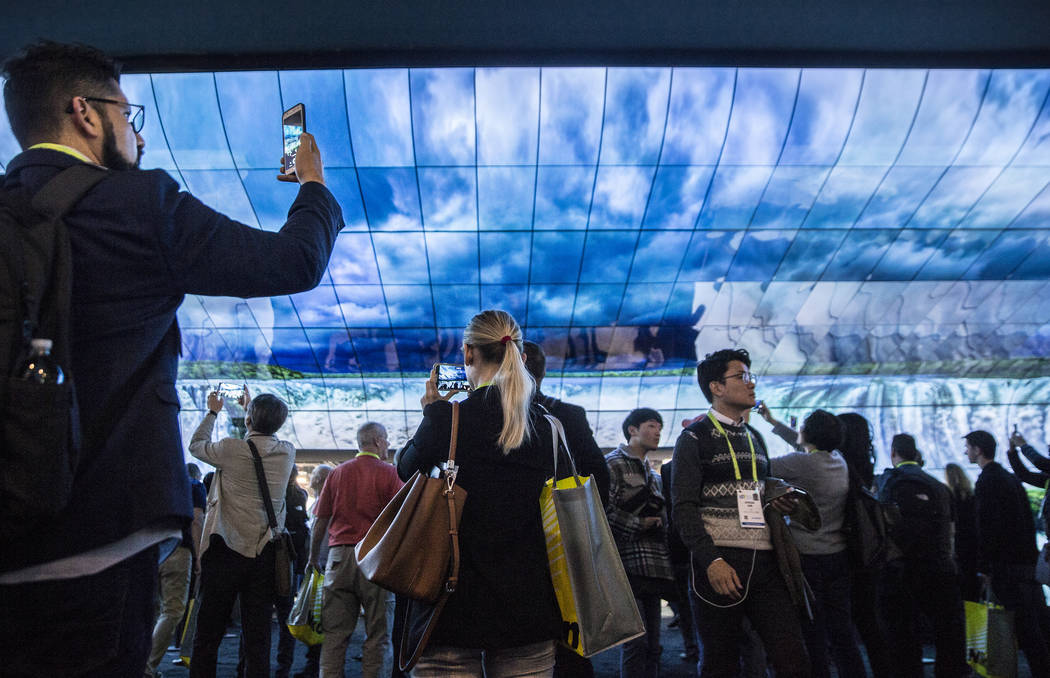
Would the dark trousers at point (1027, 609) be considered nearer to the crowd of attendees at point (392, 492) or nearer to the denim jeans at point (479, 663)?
the crowd of attendees at point (392, 492)

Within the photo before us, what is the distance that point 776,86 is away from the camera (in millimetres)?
15742

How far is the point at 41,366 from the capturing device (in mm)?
1135

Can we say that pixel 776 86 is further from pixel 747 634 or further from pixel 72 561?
pixel 72 561

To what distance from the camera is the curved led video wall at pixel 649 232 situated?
15.9m

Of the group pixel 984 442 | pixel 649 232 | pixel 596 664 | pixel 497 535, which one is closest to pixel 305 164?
pixel 497 535

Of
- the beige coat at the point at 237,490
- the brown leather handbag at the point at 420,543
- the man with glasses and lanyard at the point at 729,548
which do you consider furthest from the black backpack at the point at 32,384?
the beige coat at the point at 237,490

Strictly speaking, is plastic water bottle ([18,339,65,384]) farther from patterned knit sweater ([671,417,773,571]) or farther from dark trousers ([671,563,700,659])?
dark trousers ([671,563,700,659])

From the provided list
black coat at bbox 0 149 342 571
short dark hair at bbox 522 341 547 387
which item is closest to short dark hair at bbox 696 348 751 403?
short dark hair at bbox 522 341 547 387

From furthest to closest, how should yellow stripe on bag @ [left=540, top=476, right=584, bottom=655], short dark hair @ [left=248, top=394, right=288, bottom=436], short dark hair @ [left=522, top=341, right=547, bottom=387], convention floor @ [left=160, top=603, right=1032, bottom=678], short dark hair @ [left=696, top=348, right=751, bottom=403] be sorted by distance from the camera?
convention floor @ [left=160, top=603, right=1032, bottom=678] < short dark hair @ [left=248, top=394, right=288, bottom=436] < short dark hair @ [left=522, top=341, right=547, bottom=387] < short dark hair @ [left=696, top=348, right=751, bottom=403] < yellow stripe on bag @ [left=540, top=476, right=584, bottom=655]

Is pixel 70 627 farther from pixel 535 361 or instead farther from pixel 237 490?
pixel 237 490

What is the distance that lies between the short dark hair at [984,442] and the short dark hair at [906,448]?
1086 mm

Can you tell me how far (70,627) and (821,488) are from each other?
455cm

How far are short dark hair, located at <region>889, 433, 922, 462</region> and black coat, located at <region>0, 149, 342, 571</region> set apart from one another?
5886 mm

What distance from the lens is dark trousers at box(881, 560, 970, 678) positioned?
17.0 ft
